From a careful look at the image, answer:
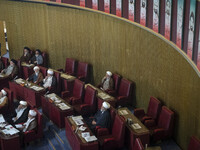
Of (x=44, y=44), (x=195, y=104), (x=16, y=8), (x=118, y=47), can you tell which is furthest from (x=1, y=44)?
(x=195, y=104)

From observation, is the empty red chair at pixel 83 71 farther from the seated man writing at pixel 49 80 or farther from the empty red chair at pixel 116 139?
the empty red chair at pixel 116 139

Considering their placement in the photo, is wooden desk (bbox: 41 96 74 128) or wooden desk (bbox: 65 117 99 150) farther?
wooden desk (bbox: 41 96 74 128)

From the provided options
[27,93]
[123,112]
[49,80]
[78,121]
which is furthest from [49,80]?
[123,112]

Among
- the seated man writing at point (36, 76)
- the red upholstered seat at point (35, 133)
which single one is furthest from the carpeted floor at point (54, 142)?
the seated man writing at point (36, 76)

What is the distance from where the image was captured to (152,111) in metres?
7.38

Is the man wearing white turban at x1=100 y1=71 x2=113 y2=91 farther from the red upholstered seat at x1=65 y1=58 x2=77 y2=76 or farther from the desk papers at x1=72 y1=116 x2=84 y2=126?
the desk papers at x1=72 y1=116 x2=84 y2=126

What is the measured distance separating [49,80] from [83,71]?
1.33 metres

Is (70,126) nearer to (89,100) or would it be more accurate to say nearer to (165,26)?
(89,100)

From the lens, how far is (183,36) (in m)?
5.15

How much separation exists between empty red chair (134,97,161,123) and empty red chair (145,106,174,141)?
0.67 feet

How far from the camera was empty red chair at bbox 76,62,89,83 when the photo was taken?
10.2 m

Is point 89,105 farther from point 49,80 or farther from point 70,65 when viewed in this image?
point 70,65

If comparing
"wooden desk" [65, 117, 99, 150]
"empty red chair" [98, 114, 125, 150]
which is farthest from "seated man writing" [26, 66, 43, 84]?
"empty red chair" [98, 114, 125, 150]

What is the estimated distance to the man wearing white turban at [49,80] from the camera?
9.48 m
